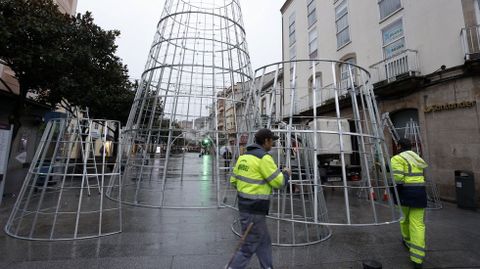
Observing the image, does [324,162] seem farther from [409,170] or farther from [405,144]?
[409,170]

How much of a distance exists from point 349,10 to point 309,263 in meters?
15.8

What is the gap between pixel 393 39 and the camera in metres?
12.3

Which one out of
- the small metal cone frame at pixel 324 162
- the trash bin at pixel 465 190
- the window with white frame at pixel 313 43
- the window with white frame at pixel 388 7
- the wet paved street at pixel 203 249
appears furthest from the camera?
the window with white frame at pixel 313 43

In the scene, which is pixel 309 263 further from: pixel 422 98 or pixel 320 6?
pixel 320 6

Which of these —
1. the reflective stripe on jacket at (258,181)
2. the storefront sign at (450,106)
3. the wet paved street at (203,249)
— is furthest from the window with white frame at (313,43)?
the reflective stripe on jacket at (258,181)

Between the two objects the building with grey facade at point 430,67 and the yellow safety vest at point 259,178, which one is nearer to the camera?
the yellow safety vest at point 259,178

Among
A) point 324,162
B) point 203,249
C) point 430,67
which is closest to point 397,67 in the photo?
point 430,67

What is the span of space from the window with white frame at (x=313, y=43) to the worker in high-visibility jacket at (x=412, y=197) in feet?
51.1

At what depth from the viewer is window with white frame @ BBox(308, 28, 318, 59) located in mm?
18609

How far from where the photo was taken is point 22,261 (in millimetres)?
3699

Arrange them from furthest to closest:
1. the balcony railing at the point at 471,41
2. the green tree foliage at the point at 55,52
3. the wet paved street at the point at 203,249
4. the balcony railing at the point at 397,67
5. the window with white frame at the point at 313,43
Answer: the window with white frame at the point at 313,43
the balcony railing at the point at 397,67
the balcony railing at the point at 471,41
the green tree foliage at the point at 55,52
the wet paved street at the point at 203,249

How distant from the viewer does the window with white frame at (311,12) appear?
746 inches

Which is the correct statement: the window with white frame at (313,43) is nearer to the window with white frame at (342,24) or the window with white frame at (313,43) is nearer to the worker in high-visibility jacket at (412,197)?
the window with white frame at (342,24)

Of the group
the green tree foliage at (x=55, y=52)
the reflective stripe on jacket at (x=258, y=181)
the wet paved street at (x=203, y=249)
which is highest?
the green tree foliage at (x=55, y=52)
